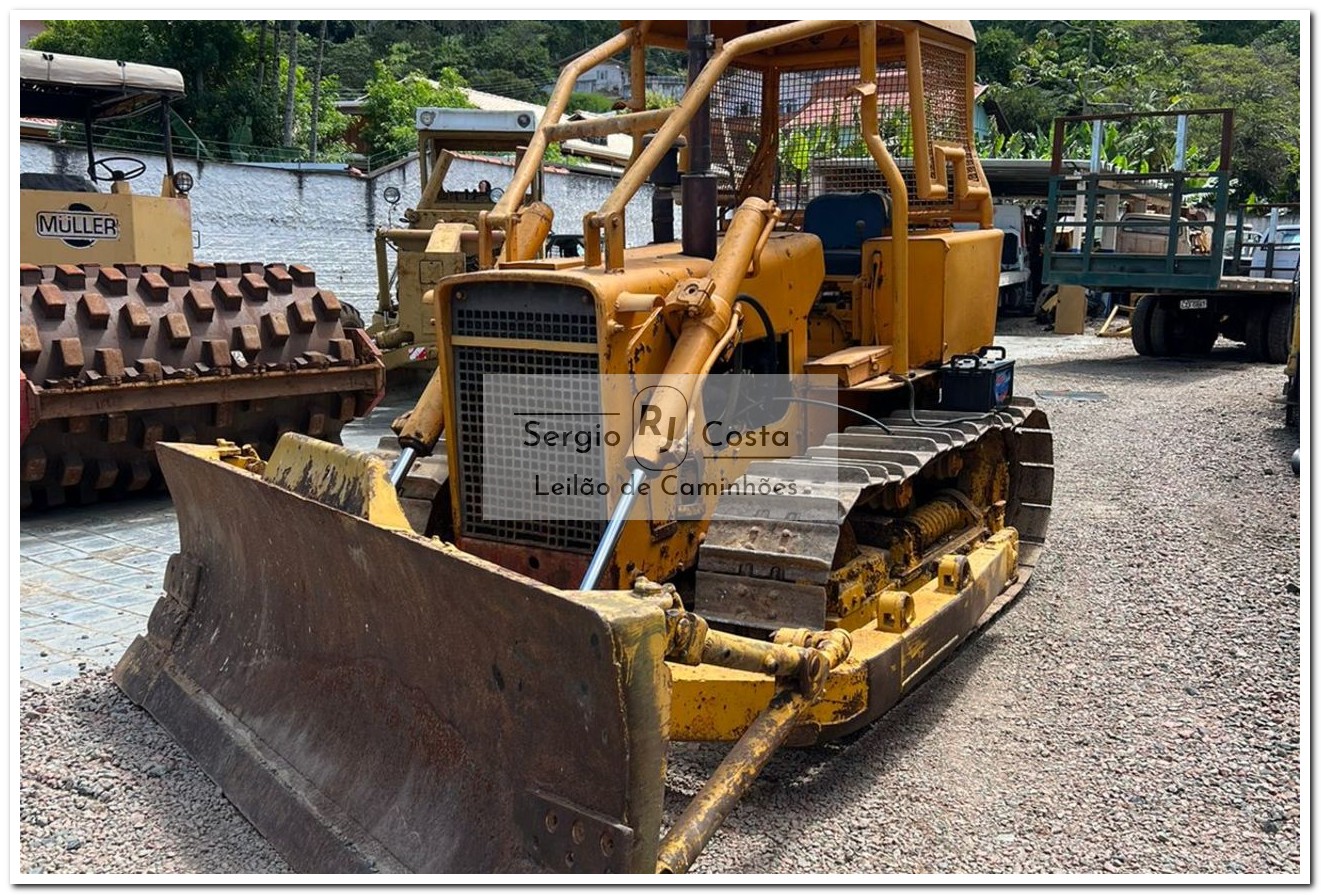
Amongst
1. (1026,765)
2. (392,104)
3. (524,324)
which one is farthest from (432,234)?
(392,104)

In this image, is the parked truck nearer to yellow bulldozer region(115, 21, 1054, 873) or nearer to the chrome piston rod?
yellow bulldozer region(115, 21, 1054, 873)

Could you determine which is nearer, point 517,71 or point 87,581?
point 87,581

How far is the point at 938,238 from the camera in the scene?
5504mm

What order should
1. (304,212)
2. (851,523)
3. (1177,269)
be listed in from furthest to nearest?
1. (304,212)
2. (1177,269)
3. (851,523)

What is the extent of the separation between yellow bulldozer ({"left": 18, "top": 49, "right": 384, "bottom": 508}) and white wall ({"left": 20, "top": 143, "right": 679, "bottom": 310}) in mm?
6447

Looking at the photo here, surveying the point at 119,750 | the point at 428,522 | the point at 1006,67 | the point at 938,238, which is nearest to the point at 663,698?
the point at 428,522

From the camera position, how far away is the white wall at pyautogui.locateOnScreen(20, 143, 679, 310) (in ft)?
54.7

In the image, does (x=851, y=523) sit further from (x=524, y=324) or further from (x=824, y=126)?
(x=824, y=126)

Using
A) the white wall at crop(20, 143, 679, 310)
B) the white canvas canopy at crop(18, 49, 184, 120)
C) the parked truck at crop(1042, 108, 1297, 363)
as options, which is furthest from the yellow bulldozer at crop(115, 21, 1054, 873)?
the white wall at crop(20, 143, 679, 310)

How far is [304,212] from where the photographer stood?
18.2m

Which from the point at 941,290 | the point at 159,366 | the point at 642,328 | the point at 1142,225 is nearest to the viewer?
the point at 642,328

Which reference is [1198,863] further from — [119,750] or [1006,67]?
[1006,67]

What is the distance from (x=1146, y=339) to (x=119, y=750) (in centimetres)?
1599

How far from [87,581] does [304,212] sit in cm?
1301
